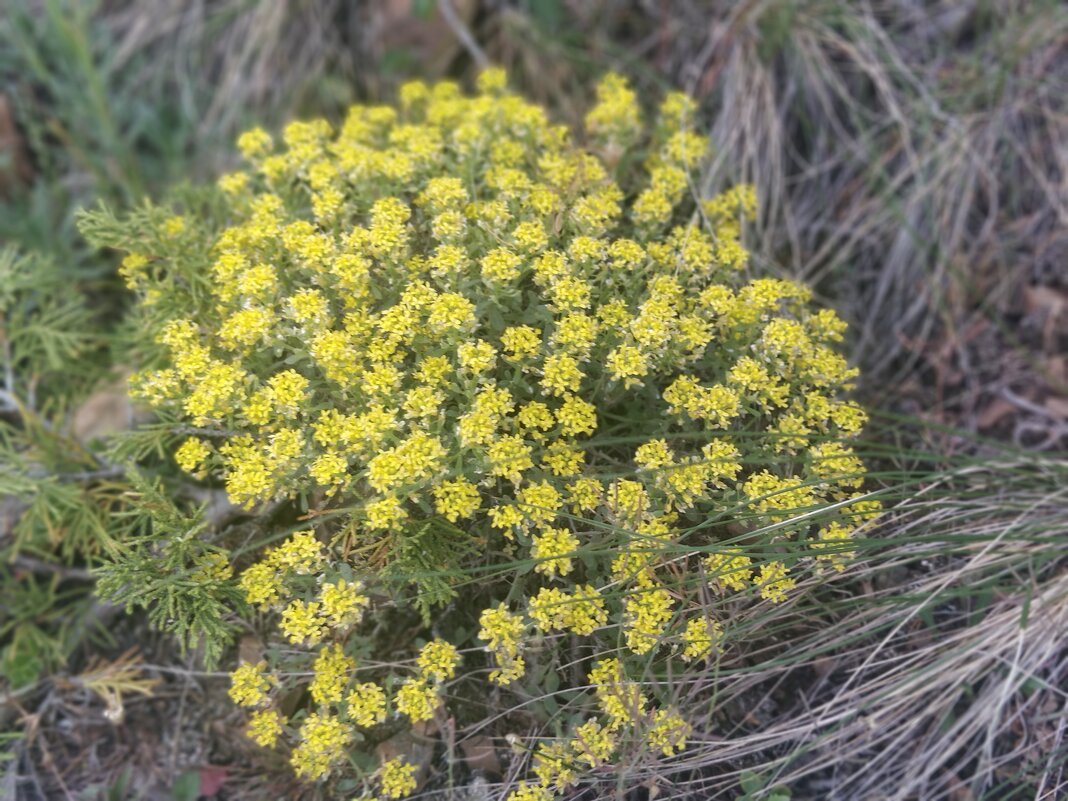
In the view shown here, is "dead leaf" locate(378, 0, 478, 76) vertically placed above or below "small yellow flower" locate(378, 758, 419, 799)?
above

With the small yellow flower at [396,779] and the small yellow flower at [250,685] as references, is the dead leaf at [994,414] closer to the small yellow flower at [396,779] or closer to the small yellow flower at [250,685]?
the small yellow flower at [396,779]

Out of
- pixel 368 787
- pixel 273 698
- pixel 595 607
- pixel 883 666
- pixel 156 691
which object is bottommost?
pixel 156 691

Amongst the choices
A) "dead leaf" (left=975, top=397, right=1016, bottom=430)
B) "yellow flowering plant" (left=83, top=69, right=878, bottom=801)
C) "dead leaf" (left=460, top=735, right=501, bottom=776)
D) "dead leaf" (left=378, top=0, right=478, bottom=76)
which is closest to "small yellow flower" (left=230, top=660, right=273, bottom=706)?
"yellow flowering plant" (left=83, top=69, right=878, bottom=801)

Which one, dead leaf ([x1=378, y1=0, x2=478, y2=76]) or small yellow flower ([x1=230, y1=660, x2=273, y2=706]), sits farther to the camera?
dead leaf ([x1=378, y1=0, x2=478, y2=76])

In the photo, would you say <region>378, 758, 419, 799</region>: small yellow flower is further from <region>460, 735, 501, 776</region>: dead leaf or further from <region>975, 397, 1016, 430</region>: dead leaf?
<region>975, 397, 1016, 430</region>: dead leaf

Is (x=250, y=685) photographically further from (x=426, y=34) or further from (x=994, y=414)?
(x=426, y=34)

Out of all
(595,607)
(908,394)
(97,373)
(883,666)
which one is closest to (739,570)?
(595,607)

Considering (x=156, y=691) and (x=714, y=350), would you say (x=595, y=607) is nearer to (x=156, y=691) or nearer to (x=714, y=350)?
(x=714, y=350)

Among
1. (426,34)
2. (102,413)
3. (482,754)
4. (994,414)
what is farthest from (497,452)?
(426,34)
